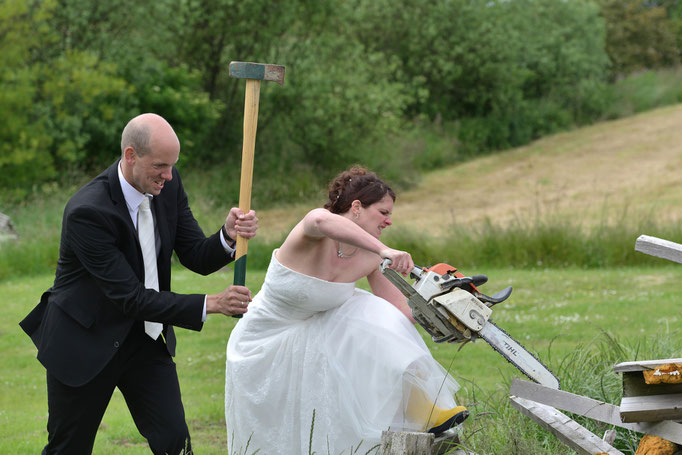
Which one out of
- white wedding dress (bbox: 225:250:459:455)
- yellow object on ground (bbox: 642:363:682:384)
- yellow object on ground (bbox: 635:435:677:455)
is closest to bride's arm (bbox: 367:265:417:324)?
white wedding dress (bbox: 225:250:459:455)

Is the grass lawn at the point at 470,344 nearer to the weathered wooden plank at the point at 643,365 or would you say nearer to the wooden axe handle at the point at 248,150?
the weathered wooden plank at the point at 643,365

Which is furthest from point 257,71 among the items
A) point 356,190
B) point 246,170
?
point 356,190

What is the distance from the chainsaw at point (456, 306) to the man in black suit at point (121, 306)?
2.80 feet

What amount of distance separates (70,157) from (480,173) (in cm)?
1622

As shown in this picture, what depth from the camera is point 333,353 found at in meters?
4.84

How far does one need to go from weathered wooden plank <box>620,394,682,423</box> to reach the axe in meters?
2.03

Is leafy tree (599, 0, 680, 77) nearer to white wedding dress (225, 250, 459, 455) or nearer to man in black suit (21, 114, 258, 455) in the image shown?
white wedding dress (225, 250, 459, 455)

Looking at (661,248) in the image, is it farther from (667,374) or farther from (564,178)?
(564,178)

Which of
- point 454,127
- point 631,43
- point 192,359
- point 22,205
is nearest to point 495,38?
point 454,127

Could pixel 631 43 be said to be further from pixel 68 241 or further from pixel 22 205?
pixel 68 241

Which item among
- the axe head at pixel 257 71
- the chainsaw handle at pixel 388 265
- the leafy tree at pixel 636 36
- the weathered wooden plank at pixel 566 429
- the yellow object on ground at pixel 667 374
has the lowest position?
the weathered wooden plank at pixel 566 429

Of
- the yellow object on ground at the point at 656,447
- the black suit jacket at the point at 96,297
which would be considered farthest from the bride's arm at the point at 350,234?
the yellow object on ground at the point at 656,447

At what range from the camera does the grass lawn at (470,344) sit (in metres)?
7.18

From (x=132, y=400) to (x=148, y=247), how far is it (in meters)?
0.83
